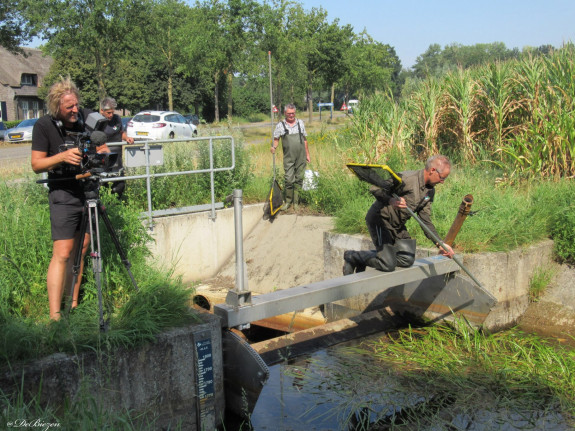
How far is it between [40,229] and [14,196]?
147 cm

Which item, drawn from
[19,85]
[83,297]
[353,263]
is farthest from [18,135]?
[83,297]

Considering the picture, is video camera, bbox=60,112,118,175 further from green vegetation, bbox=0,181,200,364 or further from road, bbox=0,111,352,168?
Answer: road, bbox=0,111,352,168

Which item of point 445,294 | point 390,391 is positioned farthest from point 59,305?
point 445,294

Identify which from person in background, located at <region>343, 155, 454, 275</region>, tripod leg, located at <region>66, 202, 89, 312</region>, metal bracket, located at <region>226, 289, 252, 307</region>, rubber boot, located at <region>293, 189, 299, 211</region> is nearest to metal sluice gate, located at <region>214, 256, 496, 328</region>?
metal bracket, located at <region>226, 289, 252, 307</region>

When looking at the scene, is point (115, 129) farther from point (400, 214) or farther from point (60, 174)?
point (400, 214)

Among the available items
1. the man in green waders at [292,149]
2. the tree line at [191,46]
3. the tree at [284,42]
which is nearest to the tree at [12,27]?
the tree line at [191,46]

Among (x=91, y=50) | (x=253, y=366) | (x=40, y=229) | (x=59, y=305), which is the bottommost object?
(x=253, y=366)

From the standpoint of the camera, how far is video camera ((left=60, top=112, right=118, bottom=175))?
456 cm

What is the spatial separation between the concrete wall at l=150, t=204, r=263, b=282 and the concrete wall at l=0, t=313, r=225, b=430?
16.1 feet

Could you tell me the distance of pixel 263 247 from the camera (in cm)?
1046

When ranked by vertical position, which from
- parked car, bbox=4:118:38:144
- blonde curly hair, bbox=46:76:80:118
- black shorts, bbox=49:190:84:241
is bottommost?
black shorts, bbox=49:190:84:241

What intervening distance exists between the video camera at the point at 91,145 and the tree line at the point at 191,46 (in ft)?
27.7

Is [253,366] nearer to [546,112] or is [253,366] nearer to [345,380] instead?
[345,380]

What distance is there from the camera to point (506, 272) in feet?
24.2
